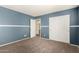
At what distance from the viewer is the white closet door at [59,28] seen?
2.85 m

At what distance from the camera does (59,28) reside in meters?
3.12

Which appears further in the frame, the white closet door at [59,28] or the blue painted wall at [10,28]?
the white closet door at [59,28]

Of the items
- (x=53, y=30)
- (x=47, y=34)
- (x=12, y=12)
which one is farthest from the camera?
(x=47, y=34)

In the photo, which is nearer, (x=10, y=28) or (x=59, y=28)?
(x=10, y=28)

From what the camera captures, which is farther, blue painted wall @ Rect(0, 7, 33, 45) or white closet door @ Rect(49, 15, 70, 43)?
white closet door @ Rect(49, 15, 70, 43)

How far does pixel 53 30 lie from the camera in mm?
3467

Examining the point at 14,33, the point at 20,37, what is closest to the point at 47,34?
the point at 20,37

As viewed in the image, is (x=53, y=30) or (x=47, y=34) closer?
(x=53, y=30)

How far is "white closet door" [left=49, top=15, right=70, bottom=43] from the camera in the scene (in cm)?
285

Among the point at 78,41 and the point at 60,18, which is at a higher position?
the point at 60,18
